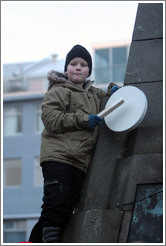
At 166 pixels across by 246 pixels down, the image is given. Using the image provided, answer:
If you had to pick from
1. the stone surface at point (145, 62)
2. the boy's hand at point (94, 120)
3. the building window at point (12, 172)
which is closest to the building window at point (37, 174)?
the building window at point (12, 172)

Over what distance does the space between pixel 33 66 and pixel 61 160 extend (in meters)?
33.8

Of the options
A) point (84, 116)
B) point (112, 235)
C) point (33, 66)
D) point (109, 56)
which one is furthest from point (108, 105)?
point (33, 66)

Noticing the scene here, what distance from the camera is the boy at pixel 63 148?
5.65 meters

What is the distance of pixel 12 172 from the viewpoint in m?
32.8

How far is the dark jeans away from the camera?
5633mm

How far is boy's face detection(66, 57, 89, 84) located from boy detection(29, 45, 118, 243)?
0.22 feet

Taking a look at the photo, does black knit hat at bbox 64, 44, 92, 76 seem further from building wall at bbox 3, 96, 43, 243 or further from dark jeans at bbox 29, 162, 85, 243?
building wall at bbox 3, 96, 43, 243

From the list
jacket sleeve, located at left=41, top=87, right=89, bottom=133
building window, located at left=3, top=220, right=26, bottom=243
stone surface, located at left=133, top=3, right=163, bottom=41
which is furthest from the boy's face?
building window, located at left=3, top=220, right=26, bottom=243

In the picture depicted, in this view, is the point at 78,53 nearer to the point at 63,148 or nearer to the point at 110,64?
the point at 63,148

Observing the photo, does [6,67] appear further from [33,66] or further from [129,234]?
[129,234]

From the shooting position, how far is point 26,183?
32.0 metres

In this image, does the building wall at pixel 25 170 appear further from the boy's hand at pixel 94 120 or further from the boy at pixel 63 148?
the boy's hand at pixel 94 120

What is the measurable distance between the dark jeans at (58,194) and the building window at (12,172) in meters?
26.8

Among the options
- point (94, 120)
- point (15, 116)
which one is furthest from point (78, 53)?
point (15, 116)
